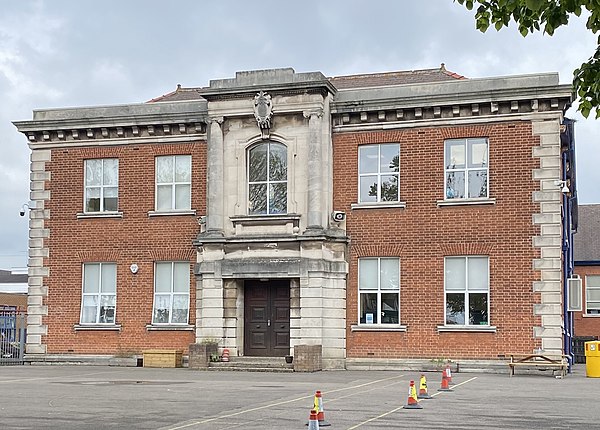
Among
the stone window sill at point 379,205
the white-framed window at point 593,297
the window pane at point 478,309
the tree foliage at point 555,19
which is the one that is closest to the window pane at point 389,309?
the window pane at point 478,309

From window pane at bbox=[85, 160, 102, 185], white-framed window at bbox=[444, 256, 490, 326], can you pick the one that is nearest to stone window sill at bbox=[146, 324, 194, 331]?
window pane at bbox=[85, 160, 102, 185]

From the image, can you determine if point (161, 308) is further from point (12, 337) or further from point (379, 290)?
point (379, 290)

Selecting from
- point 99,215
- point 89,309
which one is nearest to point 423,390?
point 89,309

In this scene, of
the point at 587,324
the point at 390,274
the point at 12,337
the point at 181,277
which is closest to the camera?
the point at 390,274

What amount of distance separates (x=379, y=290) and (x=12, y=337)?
12835mm

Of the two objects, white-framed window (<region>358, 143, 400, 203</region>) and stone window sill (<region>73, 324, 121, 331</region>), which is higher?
white-framed window (<region>358, 143, 400, 203</region>)

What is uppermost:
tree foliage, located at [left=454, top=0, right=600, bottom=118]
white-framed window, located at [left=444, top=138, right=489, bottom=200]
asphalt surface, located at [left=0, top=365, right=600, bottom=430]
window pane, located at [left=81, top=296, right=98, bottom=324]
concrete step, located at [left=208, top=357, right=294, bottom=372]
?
white-framed window, located at [left=444, top=138, right=489, bottom=200]

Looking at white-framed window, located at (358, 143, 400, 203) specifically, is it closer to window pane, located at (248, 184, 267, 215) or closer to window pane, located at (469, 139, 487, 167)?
window pane, located at (469, 139, 487, 167)

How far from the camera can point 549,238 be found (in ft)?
85.7

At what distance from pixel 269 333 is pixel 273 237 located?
2950mm

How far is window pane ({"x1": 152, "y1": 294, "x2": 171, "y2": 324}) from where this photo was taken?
29.5 m

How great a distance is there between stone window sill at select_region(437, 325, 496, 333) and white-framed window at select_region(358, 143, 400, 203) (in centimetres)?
395

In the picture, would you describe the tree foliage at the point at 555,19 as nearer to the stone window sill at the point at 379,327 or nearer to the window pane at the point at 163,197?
the stone window sill at the point at 379,327

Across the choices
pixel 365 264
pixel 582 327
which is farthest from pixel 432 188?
pixel 582 327
